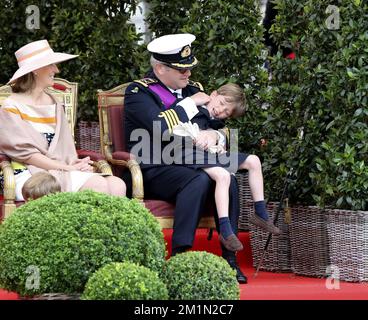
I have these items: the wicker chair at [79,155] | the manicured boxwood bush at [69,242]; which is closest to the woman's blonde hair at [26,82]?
the wicker chair at [79,155]

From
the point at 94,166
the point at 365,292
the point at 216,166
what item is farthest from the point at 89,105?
the point at 365,292

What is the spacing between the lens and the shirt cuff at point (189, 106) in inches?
299

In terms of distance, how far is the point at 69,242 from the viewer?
5422 mm

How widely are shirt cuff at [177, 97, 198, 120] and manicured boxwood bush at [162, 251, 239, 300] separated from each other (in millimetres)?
2058

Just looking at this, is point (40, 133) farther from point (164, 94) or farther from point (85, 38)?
point (85, 38)

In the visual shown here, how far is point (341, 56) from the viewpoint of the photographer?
7.32 metres

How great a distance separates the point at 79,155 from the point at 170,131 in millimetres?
842

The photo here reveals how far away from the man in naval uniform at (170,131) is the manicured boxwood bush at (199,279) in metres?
1.59

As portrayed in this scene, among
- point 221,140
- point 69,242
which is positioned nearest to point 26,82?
point 221,140

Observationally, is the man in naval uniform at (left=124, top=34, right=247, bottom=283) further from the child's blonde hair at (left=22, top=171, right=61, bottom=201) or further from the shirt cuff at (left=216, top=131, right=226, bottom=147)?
the child's blonde hair at (left=22, top=171, right=61, bottom=201)

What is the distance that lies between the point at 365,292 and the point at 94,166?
2068 mm

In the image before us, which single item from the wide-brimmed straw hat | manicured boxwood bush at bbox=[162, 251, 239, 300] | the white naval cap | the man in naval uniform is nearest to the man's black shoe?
the man in naval uniform

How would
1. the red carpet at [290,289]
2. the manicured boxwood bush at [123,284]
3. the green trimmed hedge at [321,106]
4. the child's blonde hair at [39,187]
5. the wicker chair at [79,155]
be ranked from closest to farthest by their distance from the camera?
1. the manicured boxwood bush at [123,284]
2. the red carpet at [290,289]
3. the child's blonde hair at [39,187]
4. the wicker chair at [79,155]
5. the green trimmed hedge at [321,106]

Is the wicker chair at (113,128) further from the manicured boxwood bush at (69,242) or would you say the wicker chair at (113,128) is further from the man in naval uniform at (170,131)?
the manicured boxwood bush at (69,242)
